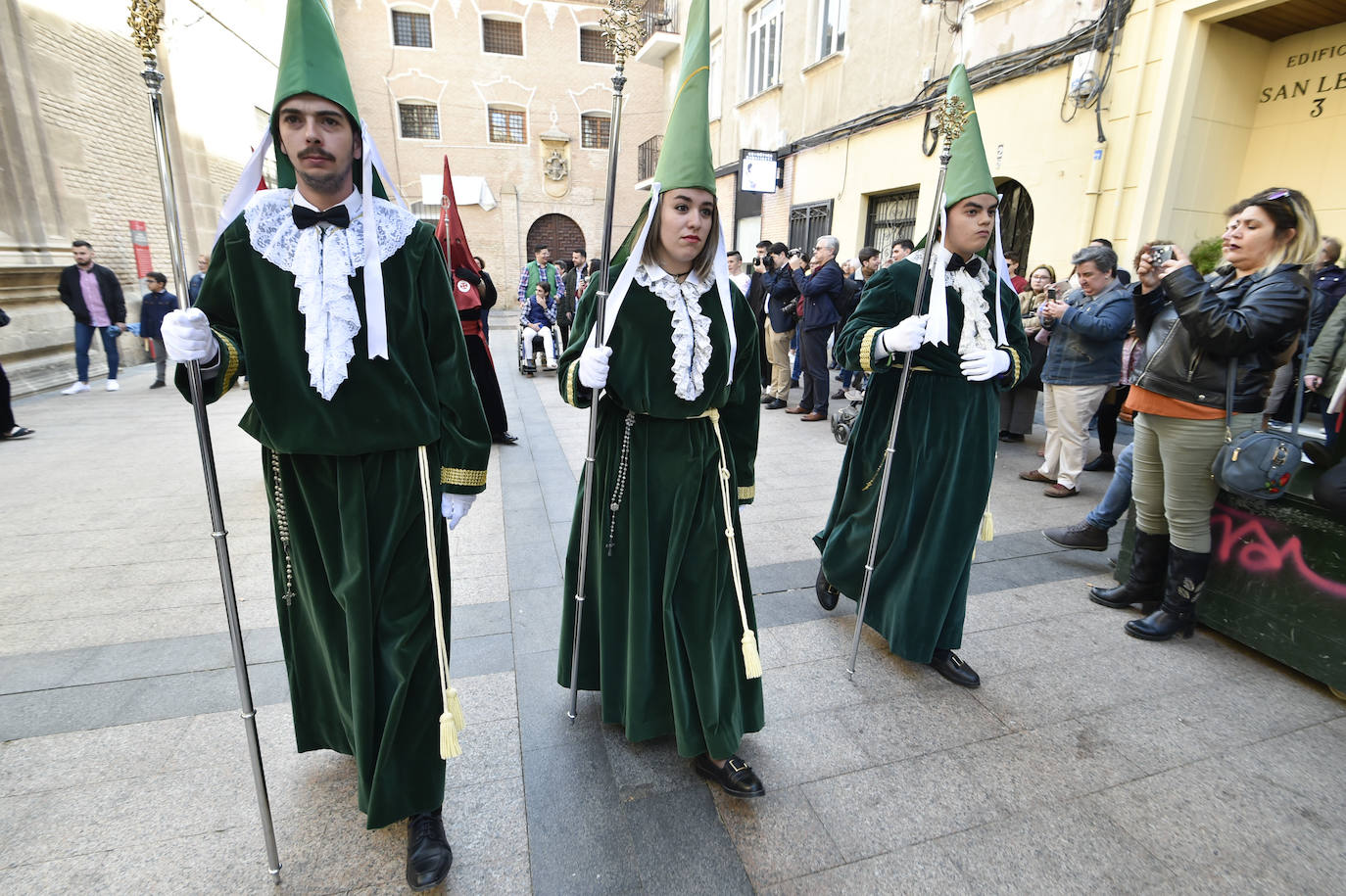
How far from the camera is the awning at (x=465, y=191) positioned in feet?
69.9

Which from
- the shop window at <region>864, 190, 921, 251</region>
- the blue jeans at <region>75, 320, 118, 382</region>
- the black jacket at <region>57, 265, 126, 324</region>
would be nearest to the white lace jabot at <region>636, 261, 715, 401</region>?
the shop window at <region>864, 190, 921, 251</region>

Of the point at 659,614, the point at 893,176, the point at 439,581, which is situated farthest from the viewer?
the point at 893,176

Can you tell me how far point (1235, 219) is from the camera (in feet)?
9.35

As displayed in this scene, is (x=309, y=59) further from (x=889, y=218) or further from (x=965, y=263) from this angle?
(x=889, y=218)

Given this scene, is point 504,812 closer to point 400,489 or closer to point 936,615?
point 400,489

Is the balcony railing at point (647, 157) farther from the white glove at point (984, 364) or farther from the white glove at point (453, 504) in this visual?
the white glove at point (453, 504)

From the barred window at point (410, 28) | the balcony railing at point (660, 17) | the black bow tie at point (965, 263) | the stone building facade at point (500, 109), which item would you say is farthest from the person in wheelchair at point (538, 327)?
the barred window at point (410, 28)

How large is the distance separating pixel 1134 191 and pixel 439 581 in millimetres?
7628

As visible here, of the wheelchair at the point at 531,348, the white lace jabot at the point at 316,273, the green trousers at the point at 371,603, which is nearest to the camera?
the white lace jabot at the point at 316,273

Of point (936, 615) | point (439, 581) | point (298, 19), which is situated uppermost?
point (298, 19)

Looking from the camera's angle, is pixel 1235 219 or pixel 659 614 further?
pixel 1235 219

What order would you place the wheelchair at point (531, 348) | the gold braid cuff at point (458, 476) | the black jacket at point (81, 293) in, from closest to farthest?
the gold braid cuff at point (458, 476) → the black jacket at point (81, 293) → the wheelchair at point (531, 348)

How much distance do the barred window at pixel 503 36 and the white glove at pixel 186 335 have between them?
23.9m

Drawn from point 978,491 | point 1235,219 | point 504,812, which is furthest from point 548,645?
point 1235,219
